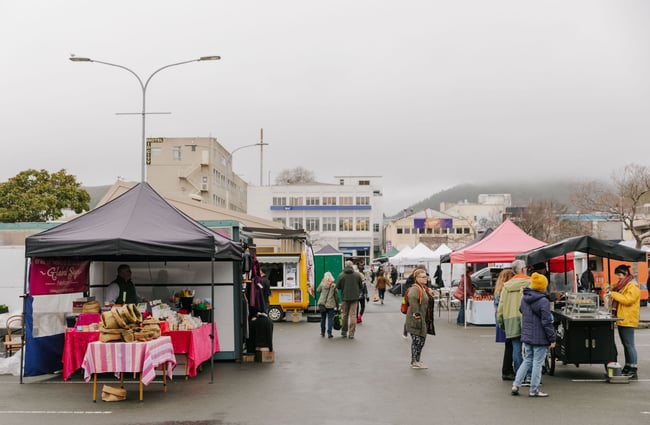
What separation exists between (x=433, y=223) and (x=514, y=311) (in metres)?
100

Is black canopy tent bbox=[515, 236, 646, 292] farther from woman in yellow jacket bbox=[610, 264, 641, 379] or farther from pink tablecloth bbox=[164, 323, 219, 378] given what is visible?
pink tablecloth bbox=[164, 323, 219, 378]

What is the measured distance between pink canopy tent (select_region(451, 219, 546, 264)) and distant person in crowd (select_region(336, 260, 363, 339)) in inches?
173

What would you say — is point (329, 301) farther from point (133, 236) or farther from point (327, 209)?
point (327, 209)

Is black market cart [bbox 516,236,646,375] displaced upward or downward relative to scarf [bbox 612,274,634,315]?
downward

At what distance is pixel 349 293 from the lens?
17125 mm

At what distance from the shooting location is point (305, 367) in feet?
42.0

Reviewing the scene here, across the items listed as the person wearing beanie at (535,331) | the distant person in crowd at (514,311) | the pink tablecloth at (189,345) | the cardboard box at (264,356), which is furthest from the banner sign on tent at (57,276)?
the person wearing beanie at (535,331)

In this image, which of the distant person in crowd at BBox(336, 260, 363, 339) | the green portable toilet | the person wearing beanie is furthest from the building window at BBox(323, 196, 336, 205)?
the person wearing beanie

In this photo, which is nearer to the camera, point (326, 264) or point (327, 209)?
point (326, 264)

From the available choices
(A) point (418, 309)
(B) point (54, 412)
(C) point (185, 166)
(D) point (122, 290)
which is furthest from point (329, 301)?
(C) point (185, 166)

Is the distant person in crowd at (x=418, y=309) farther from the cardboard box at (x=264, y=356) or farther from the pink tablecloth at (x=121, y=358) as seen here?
the pink tablecloth at (x=121, y=358)

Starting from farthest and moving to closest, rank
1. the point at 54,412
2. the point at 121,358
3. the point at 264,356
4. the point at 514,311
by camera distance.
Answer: the point at 264,356, the point at 514,311, the point at 121,358, the point at 54,412

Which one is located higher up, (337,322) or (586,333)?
(586,333)

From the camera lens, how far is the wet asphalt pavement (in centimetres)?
864
